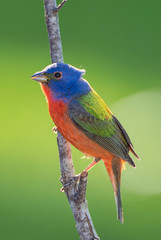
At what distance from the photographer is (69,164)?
3.16 m

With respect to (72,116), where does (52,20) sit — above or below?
above

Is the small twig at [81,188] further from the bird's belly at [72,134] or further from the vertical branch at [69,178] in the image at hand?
the bird's belly at [72,134]

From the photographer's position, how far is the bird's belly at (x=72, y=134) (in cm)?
325

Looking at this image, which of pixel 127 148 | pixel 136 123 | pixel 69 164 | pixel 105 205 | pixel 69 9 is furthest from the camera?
pixel 69 9

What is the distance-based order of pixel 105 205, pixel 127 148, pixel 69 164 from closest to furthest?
pixel 69 164
pixel 127 148
pixel 105 205

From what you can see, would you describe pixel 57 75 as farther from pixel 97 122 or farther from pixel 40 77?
pixel 97 122

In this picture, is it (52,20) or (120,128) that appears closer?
(52,20)

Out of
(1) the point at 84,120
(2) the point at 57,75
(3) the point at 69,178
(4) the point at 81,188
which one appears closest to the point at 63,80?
(2) the point at 57,75

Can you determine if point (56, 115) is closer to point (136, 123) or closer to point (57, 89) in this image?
point (57, 89)

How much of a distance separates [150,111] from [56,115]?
11.6ft

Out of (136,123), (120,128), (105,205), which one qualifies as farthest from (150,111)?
(120,128)

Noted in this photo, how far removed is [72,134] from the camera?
3252 millimetres

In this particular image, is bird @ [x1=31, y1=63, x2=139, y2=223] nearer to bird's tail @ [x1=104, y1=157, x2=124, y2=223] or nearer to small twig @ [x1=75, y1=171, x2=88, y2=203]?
bird's tail @ [x1=104, y1=157, x2=124, y2=223]

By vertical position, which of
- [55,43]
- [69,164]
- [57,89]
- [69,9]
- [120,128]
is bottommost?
[69,164]
